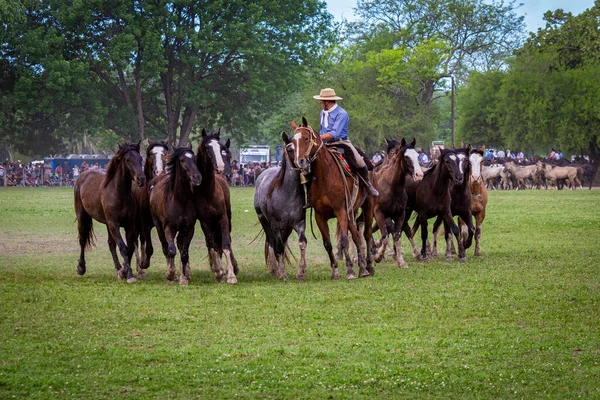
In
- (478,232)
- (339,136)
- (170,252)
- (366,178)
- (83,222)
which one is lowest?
(478,232)

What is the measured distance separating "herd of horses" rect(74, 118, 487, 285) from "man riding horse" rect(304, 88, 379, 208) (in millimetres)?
228

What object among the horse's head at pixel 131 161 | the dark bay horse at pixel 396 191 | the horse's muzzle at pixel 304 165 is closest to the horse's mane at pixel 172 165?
the horse's head at pixel 131 161

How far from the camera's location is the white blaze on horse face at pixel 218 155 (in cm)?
1398

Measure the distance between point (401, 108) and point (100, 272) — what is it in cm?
6179

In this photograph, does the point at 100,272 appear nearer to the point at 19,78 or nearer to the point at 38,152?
the point at 19,78

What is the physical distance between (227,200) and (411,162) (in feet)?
10.7

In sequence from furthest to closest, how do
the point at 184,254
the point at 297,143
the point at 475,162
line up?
1. the point at 475,162
2. the point at 184,254
3. the point at 297,143

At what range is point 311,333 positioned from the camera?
9.76 metres

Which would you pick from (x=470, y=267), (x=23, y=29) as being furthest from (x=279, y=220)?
(x=23, y=29)

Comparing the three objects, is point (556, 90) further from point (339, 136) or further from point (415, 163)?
point (339, 136)

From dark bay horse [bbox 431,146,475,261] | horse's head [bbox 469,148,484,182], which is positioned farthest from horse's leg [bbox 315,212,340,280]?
horse's head [bbox 469,148,484,182]

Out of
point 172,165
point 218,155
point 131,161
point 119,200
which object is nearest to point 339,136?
point 218,155

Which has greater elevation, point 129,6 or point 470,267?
point 129,6

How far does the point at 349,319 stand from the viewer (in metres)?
10.6
